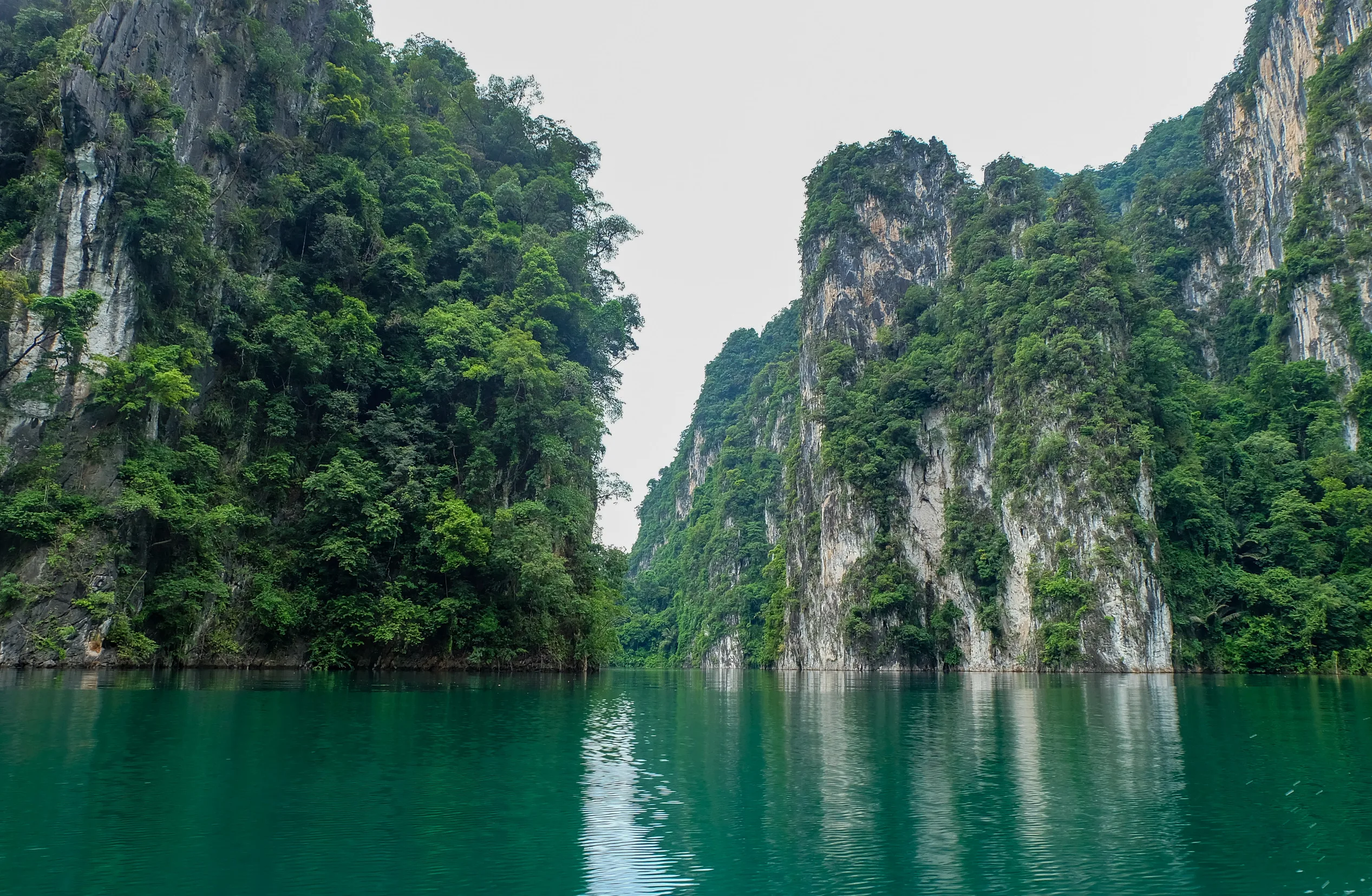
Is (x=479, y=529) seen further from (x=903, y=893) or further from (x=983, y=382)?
(x=983, y=382)

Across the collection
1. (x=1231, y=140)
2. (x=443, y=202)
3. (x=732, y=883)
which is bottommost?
(x=732, y=883)

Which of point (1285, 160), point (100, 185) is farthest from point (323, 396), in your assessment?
point (1285, 160)

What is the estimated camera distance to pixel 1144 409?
42.0 m

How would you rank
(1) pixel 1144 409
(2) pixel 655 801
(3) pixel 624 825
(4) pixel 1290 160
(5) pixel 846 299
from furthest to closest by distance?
(5) pixel 846 299, (4) pixel 1290 160, (1) pixel 1144 409, (2) pixel 655 801, (3) pixel 624 825

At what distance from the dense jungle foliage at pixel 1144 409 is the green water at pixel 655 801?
25.6 metres

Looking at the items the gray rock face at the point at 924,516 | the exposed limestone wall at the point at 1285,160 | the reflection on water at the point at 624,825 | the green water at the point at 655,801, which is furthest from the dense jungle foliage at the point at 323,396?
the exposed limestone wall at the point at 1285,160

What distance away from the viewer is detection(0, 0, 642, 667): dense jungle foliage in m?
23.3

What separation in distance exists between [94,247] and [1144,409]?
4170cm

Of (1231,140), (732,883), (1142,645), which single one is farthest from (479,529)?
(1231,140)

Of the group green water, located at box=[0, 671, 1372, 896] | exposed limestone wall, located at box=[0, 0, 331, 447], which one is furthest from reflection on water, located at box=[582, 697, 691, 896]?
exposed limestone wall, located at box=[0, 0, 331, 447]

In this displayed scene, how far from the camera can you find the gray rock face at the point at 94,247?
20.8m

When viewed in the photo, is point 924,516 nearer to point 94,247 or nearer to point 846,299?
point 846,299

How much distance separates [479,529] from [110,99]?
1544 cm

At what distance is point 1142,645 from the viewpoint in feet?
122
